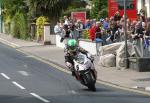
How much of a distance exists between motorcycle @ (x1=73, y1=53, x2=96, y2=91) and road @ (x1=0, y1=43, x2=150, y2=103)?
294mm

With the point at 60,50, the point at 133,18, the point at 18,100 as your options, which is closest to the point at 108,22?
the point at 133,18

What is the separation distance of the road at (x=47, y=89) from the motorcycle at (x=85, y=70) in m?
0.29

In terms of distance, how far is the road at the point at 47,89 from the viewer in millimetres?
16641

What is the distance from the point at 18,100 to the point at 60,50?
68.8ft

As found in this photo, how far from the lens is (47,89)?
63.6ft

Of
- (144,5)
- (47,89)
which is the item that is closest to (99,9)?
(144,5)

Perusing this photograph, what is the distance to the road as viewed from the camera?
16.6 m

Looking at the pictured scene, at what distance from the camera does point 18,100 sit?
16625 mm

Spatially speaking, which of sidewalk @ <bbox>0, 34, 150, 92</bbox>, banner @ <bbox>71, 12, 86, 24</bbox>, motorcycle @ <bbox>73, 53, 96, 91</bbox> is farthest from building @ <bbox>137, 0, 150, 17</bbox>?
motorcycle @ <bbox>73, 53, 96, 91</bbox>

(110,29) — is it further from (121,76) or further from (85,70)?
(85,70)

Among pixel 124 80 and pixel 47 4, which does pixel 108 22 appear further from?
pixel 47 4

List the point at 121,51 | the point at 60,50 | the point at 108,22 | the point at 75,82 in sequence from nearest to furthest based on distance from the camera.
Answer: the point at 75,82, the point at 121,51, the point at 108,22, the point at 60,50

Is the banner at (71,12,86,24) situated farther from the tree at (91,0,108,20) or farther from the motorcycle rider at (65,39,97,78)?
the motorcycle rider at (65,39,97,78)

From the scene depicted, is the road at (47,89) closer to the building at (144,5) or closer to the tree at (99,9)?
the building at (144,5)
